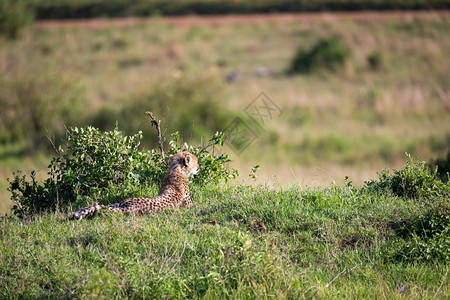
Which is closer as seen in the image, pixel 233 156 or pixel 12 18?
pixel 233 156

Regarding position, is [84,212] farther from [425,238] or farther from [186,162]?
[425,238]

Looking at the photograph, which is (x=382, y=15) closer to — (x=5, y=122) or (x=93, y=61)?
(x=93, y=61)

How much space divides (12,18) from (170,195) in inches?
1139

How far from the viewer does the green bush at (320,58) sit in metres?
25.7

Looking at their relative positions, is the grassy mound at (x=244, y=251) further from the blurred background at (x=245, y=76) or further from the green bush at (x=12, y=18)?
the green bush at (x=12, y=18)

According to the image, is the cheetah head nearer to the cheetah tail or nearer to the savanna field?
the savanna field

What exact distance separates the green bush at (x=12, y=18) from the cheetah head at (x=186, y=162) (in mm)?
27700

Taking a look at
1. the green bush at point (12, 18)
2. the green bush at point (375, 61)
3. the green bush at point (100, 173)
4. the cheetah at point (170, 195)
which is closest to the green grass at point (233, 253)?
the cheetah at point (170, 195)

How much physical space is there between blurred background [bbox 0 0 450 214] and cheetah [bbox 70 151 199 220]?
7881 mm

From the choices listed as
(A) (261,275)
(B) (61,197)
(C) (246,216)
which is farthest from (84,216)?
(A) (261,275)

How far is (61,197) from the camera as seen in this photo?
7738 mm

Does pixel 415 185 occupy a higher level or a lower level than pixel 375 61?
lower

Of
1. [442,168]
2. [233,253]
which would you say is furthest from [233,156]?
[233,253]

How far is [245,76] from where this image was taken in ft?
84.5
